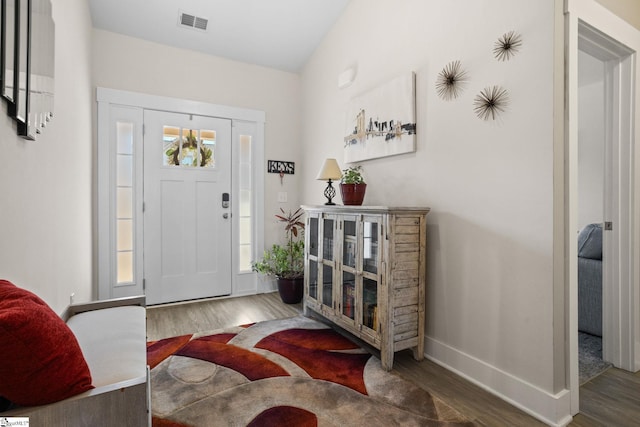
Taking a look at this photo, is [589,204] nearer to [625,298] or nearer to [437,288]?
[625,298]

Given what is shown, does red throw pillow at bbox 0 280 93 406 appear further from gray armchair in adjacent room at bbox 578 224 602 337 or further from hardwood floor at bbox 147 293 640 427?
gray armchair in adjacent room at bbox 578 224 602 337

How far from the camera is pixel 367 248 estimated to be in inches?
88.8

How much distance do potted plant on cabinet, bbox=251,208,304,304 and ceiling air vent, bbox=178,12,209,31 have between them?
81.7 inches

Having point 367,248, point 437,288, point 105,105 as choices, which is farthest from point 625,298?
point 105,105

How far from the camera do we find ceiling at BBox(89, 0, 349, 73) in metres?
3.00

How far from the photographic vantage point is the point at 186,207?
11.6ft

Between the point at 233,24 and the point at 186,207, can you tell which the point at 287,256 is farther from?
the point at 233,24

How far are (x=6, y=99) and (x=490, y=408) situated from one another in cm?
245

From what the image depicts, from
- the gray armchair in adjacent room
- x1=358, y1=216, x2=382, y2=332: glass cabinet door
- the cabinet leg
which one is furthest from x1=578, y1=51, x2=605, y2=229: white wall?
the cabinet leg

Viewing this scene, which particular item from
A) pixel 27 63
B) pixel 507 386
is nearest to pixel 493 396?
pixel 507 386

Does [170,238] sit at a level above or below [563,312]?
above

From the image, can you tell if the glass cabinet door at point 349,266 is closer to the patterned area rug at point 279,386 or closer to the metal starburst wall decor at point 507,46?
the patterned area rug at point 279,386

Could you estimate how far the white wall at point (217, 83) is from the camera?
10.5 ft

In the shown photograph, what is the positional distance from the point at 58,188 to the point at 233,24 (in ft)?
7.62
